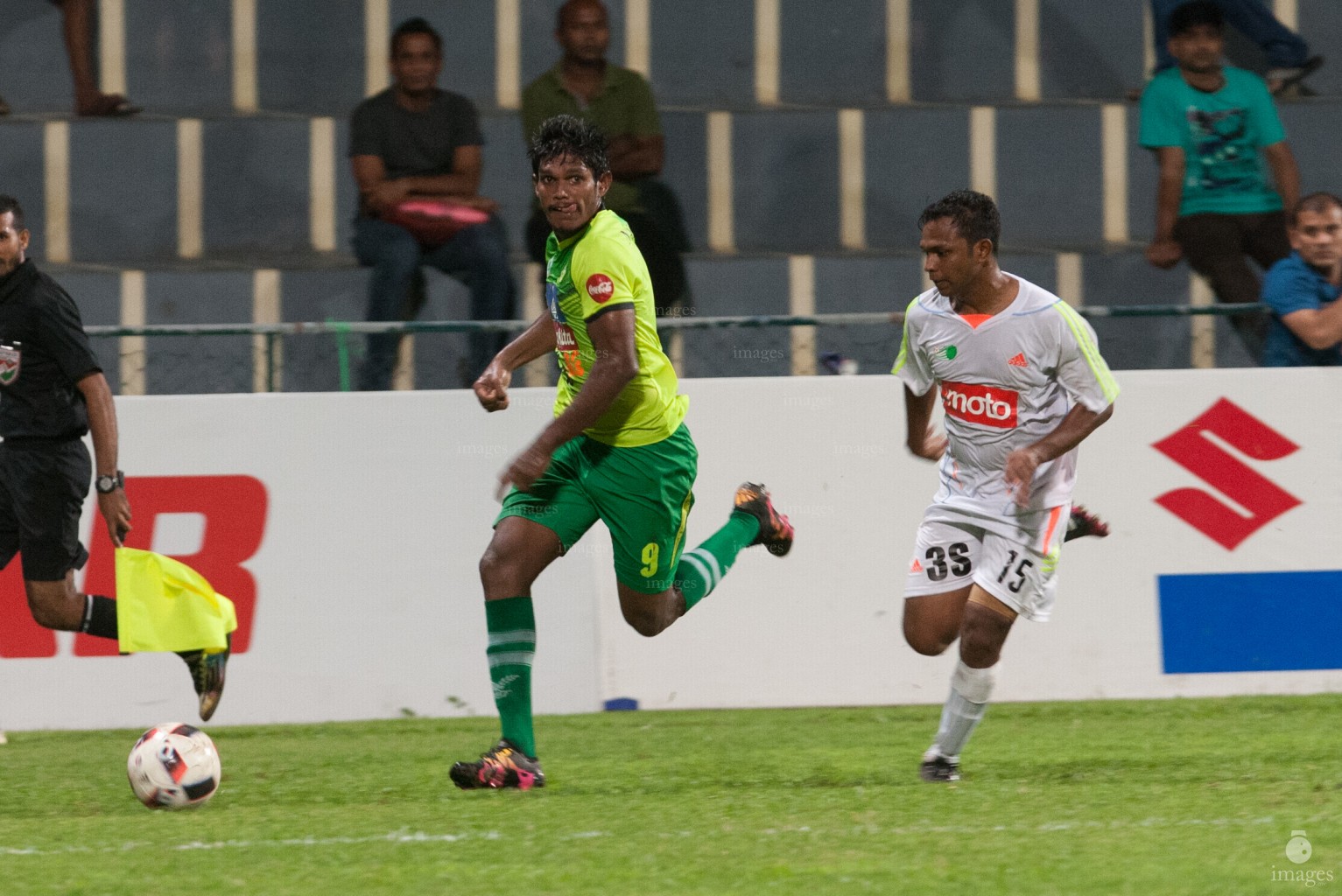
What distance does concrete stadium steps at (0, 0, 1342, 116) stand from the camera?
36.7 feet

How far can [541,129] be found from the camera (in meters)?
5.58

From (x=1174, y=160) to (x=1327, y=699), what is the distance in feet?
9.16

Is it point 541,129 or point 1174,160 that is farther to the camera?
point 1174,160

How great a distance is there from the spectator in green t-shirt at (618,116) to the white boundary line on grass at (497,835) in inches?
193

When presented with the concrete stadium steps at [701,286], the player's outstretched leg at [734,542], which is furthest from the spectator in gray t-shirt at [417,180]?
the player's outstretched leg at [734,542]

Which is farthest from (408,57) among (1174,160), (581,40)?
(1174,160)

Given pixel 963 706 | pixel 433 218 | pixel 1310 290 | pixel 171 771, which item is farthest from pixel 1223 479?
pixel 171 771

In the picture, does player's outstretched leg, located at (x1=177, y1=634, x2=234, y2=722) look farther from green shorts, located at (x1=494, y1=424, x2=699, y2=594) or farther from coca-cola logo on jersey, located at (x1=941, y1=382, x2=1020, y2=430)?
coca-cola logo on jersey, located at (x1=941, y1=382, x2=1020, y2=430)

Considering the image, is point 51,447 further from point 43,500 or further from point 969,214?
point 969,214

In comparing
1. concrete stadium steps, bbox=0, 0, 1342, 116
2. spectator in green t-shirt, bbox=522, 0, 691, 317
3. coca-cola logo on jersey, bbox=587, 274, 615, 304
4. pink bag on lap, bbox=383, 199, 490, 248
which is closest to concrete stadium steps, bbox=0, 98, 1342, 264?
concrete stadium steps, bbox=0, 0, 1342, 116

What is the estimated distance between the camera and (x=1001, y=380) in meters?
5.90

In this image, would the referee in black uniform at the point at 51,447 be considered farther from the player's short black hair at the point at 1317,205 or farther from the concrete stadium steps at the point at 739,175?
the player's short black hair at the point at 1317,205

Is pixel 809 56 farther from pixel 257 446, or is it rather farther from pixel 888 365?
pixel 257 446

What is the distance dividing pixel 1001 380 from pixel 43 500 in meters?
3.54
